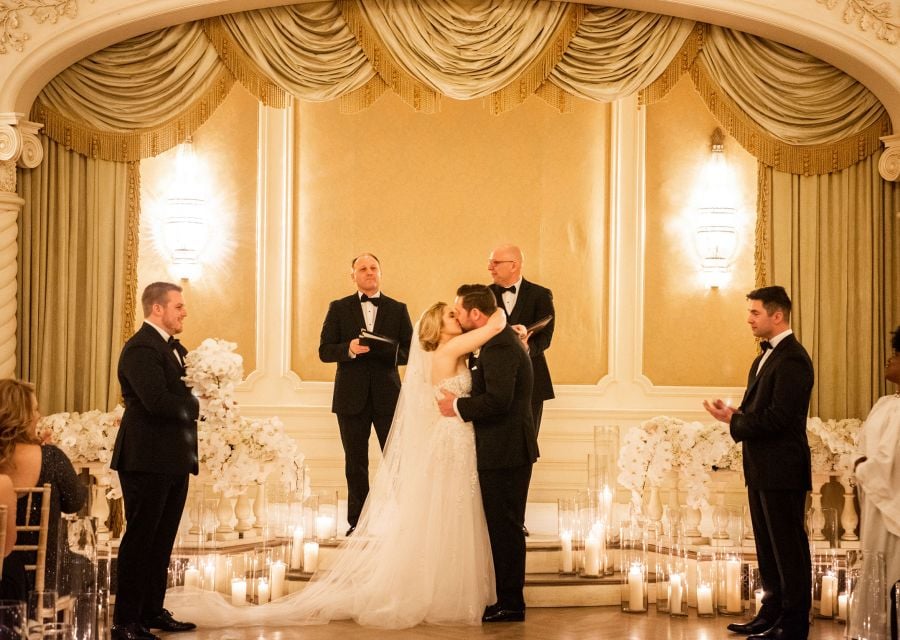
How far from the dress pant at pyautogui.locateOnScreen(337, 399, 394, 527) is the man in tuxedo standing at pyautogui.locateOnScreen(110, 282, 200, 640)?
1.65 metres

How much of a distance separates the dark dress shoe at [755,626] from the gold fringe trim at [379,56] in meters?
3.56

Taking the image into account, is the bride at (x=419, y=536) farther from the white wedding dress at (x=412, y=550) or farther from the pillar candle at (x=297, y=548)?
the pillar candle at (x=297, y=548)

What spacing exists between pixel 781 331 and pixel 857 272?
88.1 inches

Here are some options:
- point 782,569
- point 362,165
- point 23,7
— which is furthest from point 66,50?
point 782,569

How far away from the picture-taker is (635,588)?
19.6 ft

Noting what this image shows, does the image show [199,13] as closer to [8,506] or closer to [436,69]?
[436,69]

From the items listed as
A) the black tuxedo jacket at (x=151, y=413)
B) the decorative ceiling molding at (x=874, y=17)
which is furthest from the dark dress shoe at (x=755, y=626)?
the decorative ceiling molding at (x=874, y=17)

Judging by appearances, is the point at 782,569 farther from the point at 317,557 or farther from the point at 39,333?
the point at 39,333

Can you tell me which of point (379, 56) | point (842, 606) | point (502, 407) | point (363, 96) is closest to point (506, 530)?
point (502, 407)

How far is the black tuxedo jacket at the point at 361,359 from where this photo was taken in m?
6.85

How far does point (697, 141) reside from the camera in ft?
28.8

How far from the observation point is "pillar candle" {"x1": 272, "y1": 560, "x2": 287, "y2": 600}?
241 inches

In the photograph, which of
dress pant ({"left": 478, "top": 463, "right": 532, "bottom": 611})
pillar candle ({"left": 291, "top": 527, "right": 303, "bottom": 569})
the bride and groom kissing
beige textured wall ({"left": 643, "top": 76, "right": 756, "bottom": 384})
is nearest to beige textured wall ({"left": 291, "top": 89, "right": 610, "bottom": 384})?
beige textured wall ({"left": 643, "top": 76, "right": 756, "bottom": 384})

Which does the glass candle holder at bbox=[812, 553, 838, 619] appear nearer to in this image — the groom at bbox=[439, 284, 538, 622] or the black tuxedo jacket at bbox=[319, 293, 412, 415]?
the groom at bbox=[439, 284, 538, 622]
